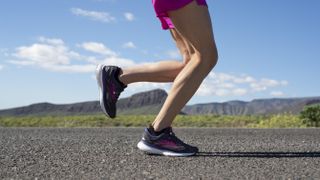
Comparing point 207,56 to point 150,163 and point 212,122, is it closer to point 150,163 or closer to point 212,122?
point 150,163

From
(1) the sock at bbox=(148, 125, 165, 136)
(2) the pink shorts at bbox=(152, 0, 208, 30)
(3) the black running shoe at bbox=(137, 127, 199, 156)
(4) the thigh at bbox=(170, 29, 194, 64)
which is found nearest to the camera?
(2) the pink shorts at bbox=(152, 0, 208, 30)

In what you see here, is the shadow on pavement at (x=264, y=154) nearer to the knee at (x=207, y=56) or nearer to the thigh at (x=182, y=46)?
the knee at (x=207, y=56)

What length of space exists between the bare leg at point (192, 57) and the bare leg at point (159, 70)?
8.5 inches

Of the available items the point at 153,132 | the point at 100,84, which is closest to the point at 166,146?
the point at 153,132

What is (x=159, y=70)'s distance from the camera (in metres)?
4.58

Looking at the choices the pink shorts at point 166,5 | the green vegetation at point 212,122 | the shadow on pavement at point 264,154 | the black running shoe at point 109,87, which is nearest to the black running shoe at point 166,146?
the shadow on pavement at point 264,154

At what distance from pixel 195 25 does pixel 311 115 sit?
12.6m

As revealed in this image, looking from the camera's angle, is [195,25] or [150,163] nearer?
Result: [150,163]

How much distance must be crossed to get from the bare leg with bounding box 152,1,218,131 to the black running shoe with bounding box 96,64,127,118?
1.44 ft

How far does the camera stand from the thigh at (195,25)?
4066 mm

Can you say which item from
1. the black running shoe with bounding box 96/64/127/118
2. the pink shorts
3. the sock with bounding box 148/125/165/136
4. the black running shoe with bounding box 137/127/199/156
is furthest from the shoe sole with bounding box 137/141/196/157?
the pink shorts

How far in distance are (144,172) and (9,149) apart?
180cm

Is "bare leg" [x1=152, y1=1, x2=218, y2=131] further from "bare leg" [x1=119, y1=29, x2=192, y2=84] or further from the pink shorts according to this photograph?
"bare leg" [x1=119, y1=29, x2=192, y2=84]

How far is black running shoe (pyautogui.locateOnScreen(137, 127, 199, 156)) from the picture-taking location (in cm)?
416
